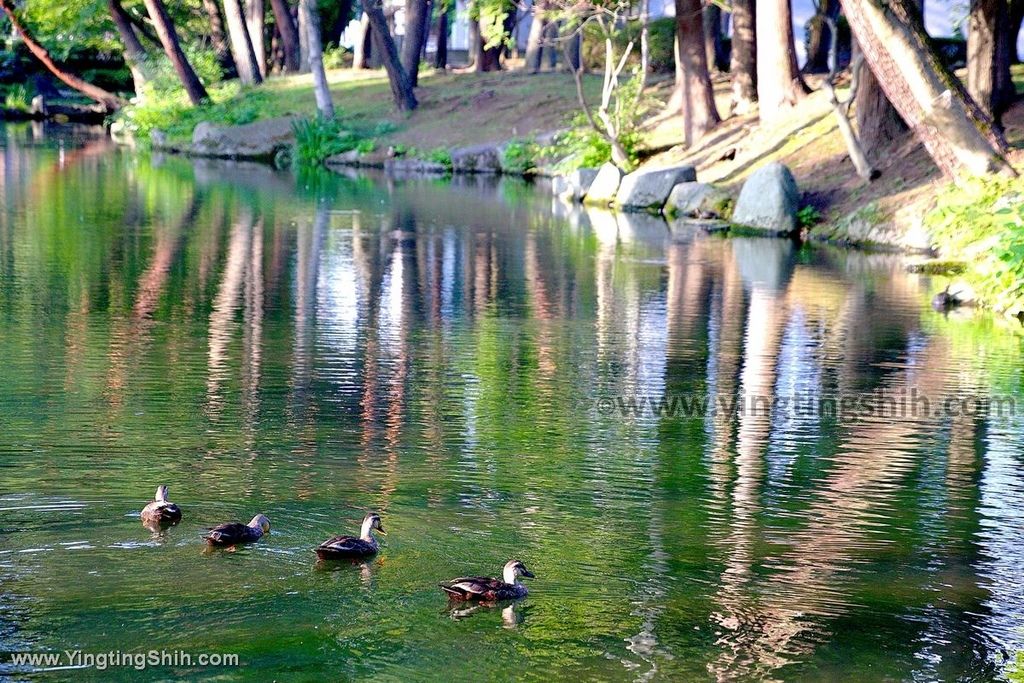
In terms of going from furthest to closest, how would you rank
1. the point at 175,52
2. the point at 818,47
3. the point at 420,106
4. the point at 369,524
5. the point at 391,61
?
the point at 175,52 < the point at 420,106 < the point at 391,61 < the point at 818,47 < the point at 369,524

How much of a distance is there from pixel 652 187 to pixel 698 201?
1.87 meters

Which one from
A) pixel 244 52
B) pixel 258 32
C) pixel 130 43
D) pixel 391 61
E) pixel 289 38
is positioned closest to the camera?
pixel 391 61

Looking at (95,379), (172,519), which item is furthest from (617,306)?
(172,519)

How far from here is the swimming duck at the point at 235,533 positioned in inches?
281

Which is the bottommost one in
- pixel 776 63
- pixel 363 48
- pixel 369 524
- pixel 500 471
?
pixel 500 471

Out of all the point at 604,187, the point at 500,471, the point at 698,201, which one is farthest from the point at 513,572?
the point at 604,187

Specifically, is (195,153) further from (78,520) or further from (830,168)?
(78,520)

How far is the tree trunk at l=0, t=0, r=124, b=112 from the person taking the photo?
4847 cm

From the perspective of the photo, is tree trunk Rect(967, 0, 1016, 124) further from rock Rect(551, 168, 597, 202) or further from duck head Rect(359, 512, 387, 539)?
duck head Rect(359, 512, 387, 539)

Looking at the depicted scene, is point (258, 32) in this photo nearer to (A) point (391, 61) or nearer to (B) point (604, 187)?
(A) point (391, 61)

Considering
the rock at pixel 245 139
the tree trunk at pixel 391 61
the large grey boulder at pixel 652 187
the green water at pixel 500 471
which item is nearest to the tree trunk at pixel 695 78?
the large grey boulder at pixel 652 187

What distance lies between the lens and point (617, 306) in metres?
15.6

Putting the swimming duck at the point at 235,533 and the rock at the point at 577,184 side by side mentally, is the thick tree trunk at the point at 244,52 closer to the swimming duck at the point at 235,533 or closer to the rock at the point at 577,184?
the rock at the point at 577,184

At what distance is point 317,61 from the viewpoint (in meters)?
39.7
